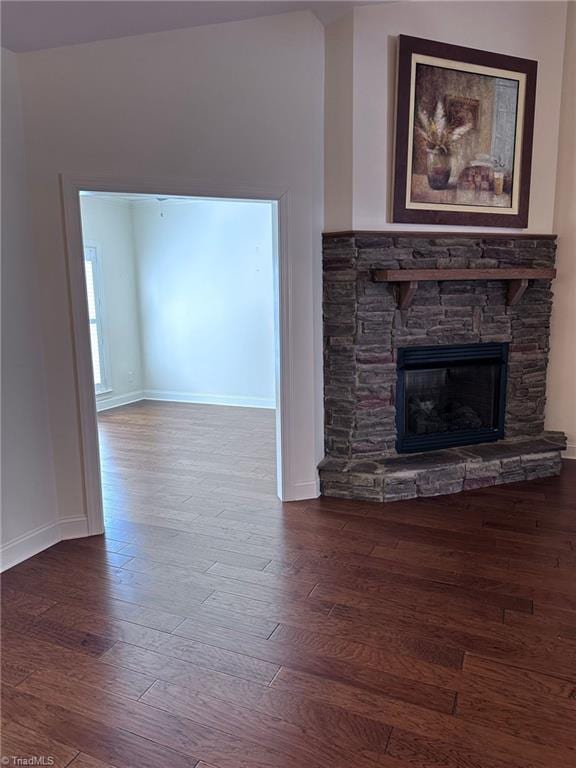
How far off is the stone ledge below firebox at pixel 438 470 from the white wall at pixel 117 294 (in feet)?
13.0

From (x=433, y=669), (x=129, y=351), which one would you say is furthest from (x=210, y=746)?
(x=129, y=351)

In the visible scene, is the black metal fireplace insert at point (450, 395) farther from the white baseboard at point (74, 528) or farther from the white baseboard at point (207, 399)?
the white baseboard at point (207, 399)

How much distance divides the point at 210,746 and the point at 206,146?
2.92 metres

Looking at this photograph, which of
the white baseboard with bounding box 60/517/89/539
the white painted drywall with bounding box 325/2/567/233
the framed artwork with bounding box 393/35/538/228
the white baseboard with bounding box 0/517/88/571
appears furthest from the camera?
the framed artwork with bounding box 393/35/538/228

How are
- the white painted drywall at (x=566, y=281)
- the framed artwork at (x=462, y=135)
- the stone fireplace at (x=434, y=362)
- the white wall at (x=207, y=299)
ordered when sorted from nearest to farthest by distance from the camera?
1. the framed artwork at (x=462, y=135)
2. the stone fireplace at (x=434, y=362)
3. the white painted drywall at (x=566, y=281)
4. the white wall at (x=207, y=299)

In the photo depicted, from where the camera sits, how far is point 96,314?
21.3 feet

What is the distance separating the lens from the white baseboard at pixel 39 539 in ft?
9.20

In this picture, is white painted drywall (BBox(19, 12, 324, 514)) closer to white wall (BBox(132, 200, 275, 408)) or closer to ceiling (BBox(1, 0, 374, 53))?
ceiling (BBox(1, 0, 374, 53))

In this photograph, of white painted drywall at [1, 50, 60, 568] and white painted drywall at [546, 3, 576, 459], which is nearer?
white painted drywall at [1, 50, 60, 568]

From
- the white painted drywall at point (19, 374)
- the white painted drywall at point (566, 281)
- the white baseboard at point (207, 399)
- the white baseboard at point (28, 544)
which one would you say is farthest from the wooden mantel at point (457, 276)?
the white baseboard at point (207, 399)

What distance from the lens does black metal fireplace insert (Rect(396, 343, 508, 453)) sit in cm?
384

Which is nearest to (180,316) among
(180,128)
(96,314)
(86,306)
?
(96,314)

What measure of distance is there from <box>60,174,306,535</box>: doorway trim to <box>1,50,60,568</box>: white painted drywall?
0.20m

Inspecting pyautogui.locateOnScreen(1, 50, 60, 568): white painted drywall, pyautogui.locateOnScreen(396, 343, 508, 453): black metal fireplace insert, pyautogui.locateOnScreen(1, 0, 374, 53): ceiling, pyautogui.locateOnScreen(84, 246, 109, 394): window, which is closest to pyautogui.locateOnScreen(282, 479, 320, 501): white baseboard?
pyautogui.locateOnScreen(396, 343, 508, 453): black metal fireplace insert
